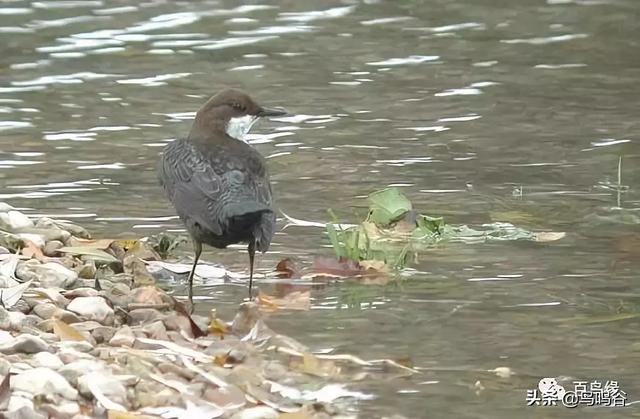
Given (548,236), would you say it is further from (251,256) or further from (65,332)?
(65,332)

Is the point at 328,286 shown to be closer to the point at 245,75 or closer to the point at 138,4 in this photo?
the point at 245,75

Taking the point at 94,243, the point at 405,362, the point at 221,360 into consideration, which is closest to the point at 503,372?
the point at 405,362

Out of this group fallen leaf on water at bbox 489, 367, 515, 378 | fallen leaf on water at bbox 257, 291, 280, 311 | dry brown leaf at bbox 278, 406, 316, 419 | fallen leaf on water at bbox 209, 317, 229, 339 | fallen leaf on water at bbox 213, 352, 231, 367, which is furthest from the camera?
fallen leaf on water at bbox 257, 291, 280, 311

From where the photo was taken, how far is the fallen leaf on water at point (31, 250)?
771cm

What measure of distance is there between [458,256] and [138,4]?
27.1ft

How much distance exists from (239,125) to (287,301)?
Answer: 1.33 m

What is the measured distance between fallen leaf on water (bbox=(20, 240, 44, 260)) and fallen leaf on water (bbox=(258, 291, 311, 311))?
1.08m

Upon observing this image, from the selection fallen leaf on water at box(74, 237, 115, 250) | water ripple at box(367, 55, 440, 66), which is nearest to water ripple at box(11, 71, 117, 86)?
water ripple at box(367, 55, 440, 66)

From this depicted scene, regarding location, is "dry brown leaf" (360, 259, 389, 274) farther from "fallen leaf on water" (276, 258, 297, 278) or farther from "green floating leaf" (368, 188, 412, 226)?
"green floating leaf" (368, 188, 412, 226)

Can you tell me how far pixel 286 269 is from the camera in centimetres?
793

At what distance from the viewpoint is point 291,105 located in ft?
38.1

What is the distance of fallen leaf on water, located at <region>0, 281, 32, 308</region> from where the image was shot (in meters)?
6.78

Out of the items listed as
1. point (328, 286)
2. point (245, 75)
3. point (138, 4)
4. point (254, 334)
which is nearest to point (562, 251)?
point (328, 286)

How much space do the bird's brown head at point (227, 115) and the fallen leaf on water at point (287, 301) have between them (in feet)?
3.76
